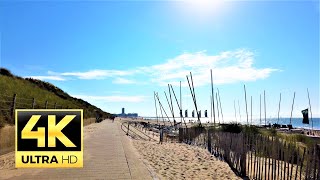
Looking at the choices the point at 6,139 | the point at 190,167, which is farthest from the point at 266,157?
the point at 6,139

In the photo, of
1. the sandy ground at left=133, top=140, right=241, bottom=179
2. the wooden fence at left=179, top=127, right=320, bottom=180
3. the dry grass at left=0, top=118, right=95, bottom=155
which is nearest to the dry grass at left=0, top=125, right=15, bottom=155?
the dry grass at left=0, top=118, right=95, bottom=155

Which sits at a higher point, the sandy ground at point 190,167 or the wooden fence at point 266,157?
the wooden fence at point 266,157

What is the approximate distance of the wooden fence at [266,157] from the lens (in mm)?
8859

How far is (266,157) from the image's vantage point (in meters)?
11.2

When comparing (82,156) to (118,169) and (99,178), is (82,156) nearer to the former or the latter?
(118,169)

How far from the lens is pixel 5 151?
1455 cm

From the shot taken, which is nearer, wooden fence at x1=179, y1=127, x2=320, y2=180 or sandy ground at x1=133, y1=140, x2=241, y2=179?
wooden fence at x1=179, y1=127, x2=320, y2=180

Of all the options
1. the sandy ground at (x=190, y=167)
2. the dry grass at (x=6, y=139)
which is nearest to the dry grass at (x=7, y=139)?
the dry grass at (x=6, y=139)

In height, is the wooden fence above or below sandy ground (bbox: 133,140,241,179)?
above

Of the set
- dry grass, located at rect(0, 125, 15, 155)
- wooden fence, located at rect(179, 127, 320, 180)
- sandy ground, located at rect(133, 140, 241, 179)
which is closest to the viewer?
wooden fence, located at rect(179, 127, 320, 180)

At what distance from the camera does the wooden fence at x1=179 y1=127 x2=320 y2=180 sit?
8859mm

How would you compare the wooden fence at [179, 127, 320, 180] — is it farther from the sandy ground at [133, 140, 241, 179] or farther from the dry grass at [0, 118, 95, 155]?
the dry grass at [0, 118, 95, 155]

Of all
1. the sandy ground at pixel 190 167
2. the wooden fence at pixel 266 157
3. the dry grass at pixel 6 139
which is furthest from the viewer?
the dry grass at pixel 6 139

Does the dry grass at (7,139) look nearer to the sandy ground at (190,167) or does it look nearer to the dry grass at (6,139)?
A: the dry grass at (6,139)
